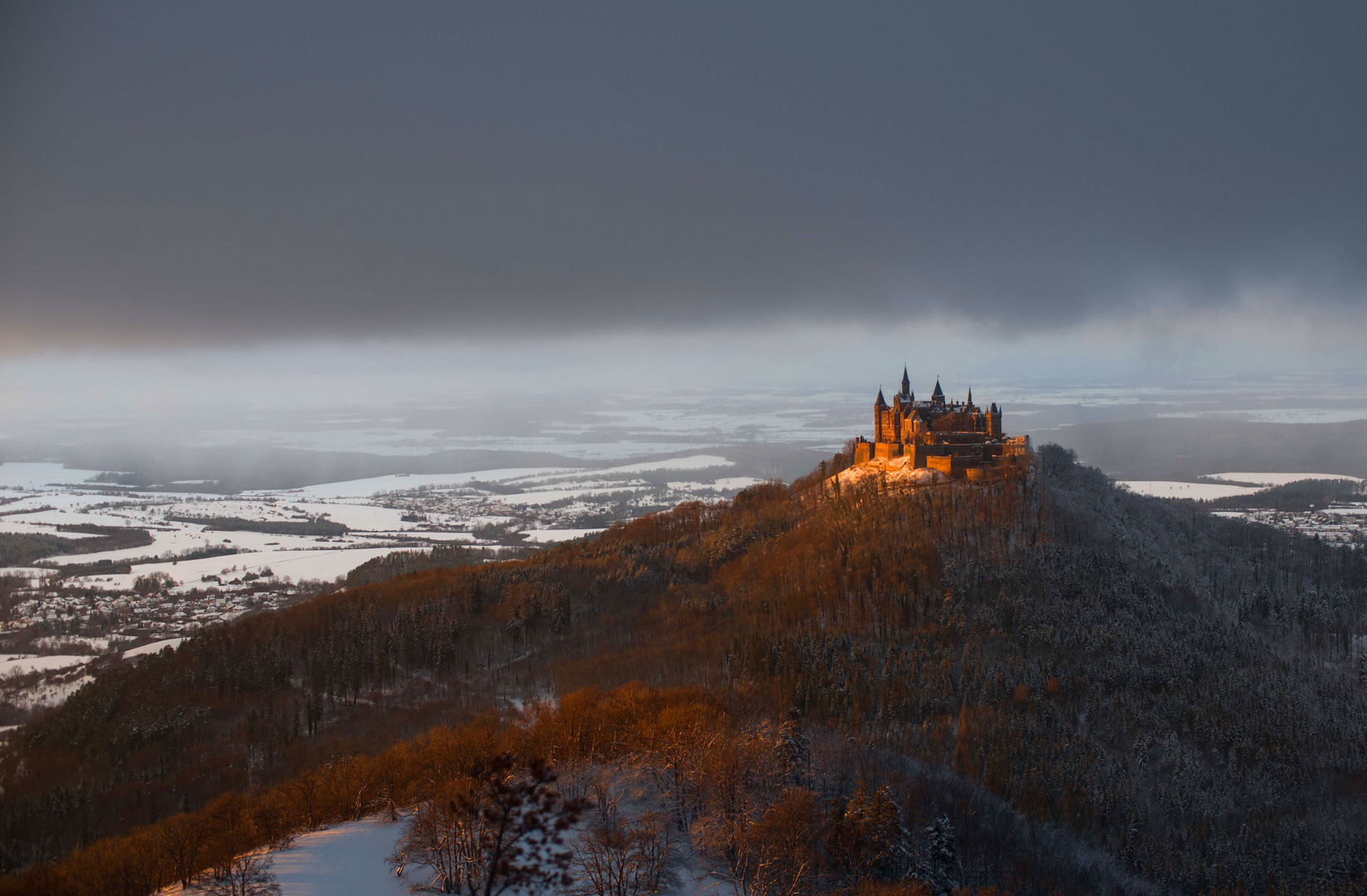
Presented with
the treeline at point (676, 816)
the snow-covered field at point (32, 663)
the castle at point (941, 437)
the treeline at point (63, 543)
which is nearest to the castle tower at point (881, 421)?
the castle at point (941, 437)

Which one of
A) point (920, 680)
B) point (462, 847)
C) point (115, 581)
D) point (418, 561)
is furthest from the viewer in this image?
point (418, 561)

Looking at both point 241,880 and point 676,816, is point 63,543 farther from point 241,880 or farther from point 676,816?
point 676,816

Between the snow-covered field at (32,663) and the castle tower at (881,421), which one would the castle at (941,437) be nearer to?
the castle tower at (881,421)

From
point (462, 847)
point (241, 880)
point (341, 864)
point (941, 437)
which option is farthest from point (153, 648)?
point (941, 437)

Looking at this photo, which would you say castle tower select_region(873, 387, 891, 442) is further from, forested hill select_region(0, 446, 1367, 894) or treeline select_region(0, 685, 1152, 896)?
treeline select_region(0, 685, 1152, 896)

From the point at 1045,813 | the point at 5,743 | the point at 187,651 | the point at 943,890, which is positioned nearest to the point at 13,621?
the point at 187,651

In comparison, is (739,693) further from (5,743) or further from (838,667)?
(5,743)

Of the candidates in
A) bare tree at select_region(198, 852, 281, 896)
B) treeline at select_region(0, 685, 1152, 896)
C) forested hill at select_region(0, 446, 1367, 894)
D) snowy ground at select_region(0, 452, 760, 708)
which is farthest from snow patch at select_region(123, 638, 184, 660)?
bare tree at select_region(198, 852, 281, 896)
